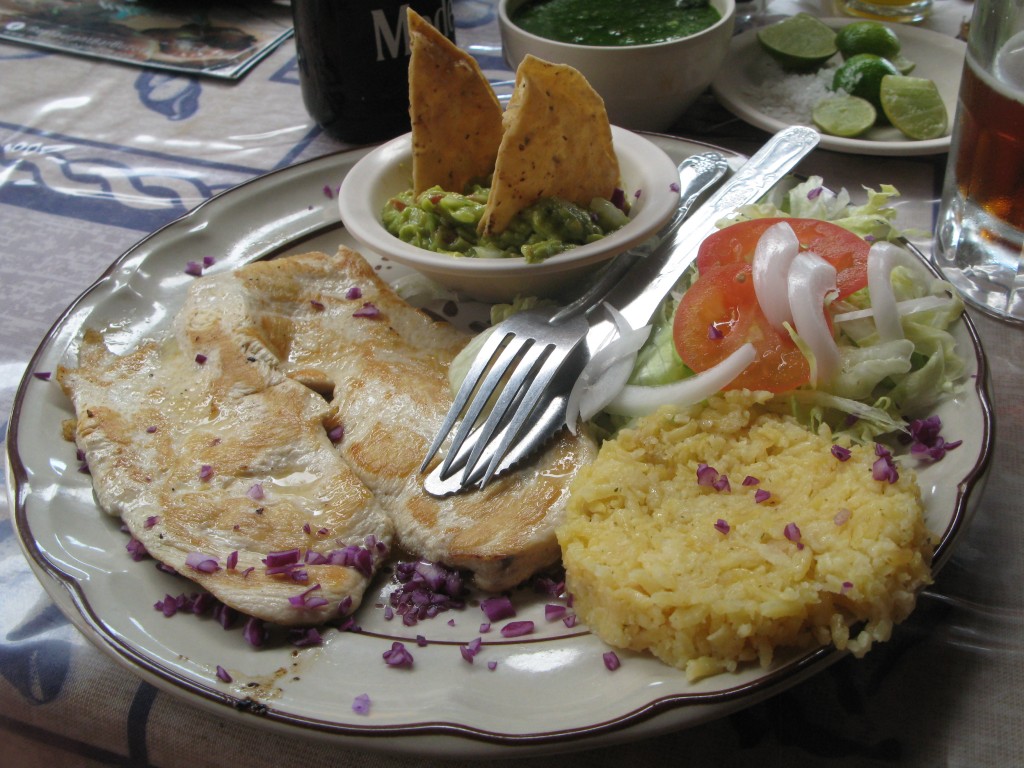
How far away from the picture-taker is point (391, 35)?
2.74m

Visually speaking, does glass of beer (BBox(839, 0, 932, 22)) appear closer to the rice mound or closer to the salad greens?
the salad greens

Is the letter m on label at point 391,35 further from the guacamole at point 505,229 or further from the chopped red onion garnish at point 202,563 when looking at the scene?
the chopped red onion garnish at point 202,563

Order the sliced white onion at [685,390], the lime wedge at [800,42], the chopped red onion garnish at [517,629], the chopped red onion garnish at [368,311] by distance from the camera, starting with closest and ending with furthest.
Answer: the chopped red onion garnish at [517,629]
the sliced white onion at [685,390]
the chopped red onion garnish at [368,311]
the lime wedge at [800,42]

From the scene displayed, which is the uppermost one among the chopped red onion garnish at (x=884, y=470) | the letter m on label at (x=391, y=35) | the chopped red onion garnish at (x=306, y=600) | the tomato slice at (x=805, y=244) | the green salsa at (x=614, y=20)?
the letter m on label at (x=391, y=35)

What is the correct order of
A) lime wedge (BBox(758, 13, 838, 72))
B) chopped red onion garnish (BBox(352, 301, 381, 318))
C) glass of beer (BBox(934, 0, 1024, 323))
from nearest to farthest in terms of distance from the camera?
glass of beer (BBox(934, 0, 1024, 323)), chopped red onion garnish (BBox(352, 301, 381, 318)), lime wedge (BBox(758, 13, 838, 72))

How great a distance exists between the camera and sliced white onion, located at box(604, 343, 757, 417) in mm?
1797

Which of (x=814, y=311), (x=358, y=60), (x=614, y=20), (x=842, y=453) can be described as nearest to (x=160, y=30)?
(x=358, y=60)

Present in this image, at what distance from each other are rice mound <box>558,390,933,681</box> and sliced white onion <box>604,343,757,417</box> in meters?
0.06

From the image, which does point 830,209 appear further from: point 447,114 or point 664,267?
point 447,114

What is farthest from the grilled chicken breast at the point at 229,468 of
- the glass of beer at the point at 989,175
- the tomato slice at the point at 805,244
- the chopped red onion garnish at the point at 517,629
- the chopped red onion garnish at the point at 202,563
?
the glass of beer at the point at 989,175

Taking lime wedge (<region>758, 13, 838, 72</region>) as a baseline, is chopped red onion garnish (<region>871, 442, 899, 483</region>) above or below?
below

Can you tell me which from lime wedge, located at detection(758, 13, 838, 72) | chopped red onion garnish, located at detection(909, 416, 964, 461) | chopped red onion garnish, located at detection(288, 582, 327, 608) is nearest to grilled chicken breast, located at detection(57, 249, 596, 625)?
chopped red onion garnish, located at detection(288, 582, 327, 608)

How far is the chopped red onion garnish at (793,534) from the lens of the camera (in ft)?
4.75

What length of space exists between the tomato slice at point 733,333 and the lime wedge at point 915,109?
1132mm
